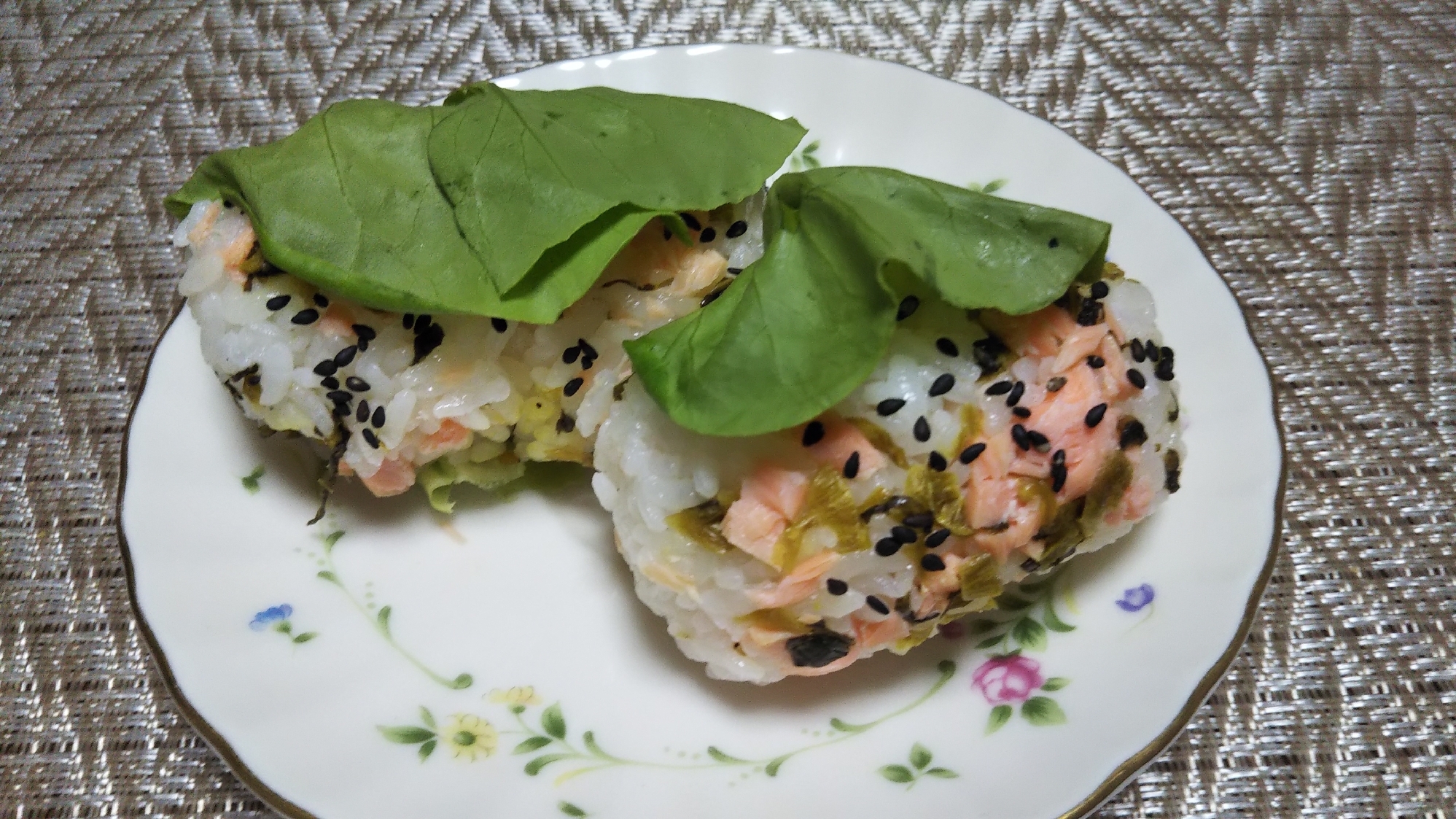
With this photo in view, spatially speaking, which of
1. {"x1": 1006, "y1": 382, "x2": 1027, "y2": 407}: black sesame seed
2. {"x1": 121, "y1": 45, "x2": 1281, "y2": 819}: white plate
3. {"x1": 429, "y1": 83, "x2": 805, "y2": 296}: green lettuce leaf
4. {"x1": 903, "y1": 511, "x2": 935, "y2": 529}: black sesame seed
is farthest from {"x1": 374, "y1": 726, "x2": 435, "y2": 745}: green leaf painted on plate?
{"x1": 1006, "y1": 382, "x2": 1027, "y2": 407}: black sesame seed

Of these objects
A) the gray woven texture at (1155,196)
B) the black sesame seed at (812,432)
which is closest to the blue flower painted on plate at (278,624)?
the gray woven texture at (1155,196)

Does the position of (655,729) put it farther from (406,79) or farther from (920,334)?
(406,79)

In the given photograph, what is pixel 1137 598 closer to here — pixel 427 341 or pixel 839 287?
pixel 839 287

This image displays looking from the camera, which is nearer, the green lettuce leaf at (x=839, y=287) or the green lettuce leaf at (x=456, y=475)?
the green lettuce leaf at (x=839, y=287)

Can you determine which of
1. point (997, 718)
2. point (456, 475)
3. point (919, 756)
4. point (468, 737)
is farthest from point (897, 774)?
point (456, 475)

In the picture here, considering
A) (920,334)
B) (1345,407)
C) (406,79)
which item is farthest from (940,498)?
(406,79)

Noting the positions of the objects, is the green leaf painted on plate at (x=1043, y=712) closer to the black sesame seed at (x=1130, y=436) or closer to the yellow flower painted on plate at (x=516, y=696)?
the black sesame seed at (x=1130, y=436)

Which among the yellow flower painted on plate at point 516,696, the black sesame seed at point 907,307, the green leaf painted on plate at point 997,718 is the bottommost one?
the green leaf painted on plate at point 997,718
